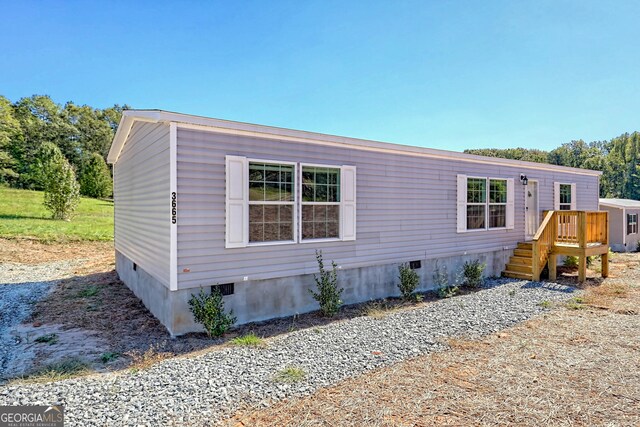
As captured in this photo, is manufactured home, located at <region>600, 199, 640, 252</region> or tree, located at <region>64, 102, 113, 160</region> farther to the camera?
tree, located at <region>64, 102, 113, 160</region>

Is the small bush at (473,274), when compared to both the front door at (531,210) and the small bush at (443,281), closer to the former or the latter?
the small bush at (443,281)

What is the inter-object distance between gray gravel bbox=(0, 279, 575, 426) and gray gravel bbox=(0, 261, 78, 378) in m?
1.48

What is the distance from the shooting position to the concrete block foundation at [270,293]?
5023mm

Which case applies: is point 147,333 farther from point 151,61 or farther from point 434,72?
point 151,61

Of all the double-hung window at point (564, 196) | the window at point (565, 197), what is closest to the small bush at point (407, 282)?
the double-hung window at point (564, 196)

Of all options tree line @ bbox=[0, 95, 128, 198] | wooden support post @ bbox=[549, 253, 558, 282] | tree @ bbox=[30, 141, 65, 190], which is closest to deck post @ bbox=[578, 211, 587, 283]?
wooden support post @ bbox=[549, 253, 558, 282]

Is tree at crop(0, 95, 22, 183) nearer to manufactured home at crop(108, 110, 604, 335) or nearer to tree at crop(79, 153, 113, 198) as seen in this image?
tree at crop(79, 153, 113, 198)

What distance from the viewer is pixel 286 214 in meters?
5.86

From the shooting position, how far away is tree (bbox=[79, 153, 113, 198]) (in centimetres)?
3494

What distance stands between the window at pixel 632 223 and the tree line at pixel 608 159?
26212 millimetres

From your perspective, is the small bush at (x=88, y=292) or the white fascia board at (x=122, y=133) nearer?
the white fascia board at (x=122, y=133)

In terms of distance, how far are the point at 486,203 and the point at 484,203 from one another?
69 millimetres

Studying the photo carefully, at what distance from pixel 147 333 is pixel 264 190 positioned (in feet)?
9.26

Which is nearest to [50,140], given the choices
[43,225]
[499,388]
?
[43,225]
